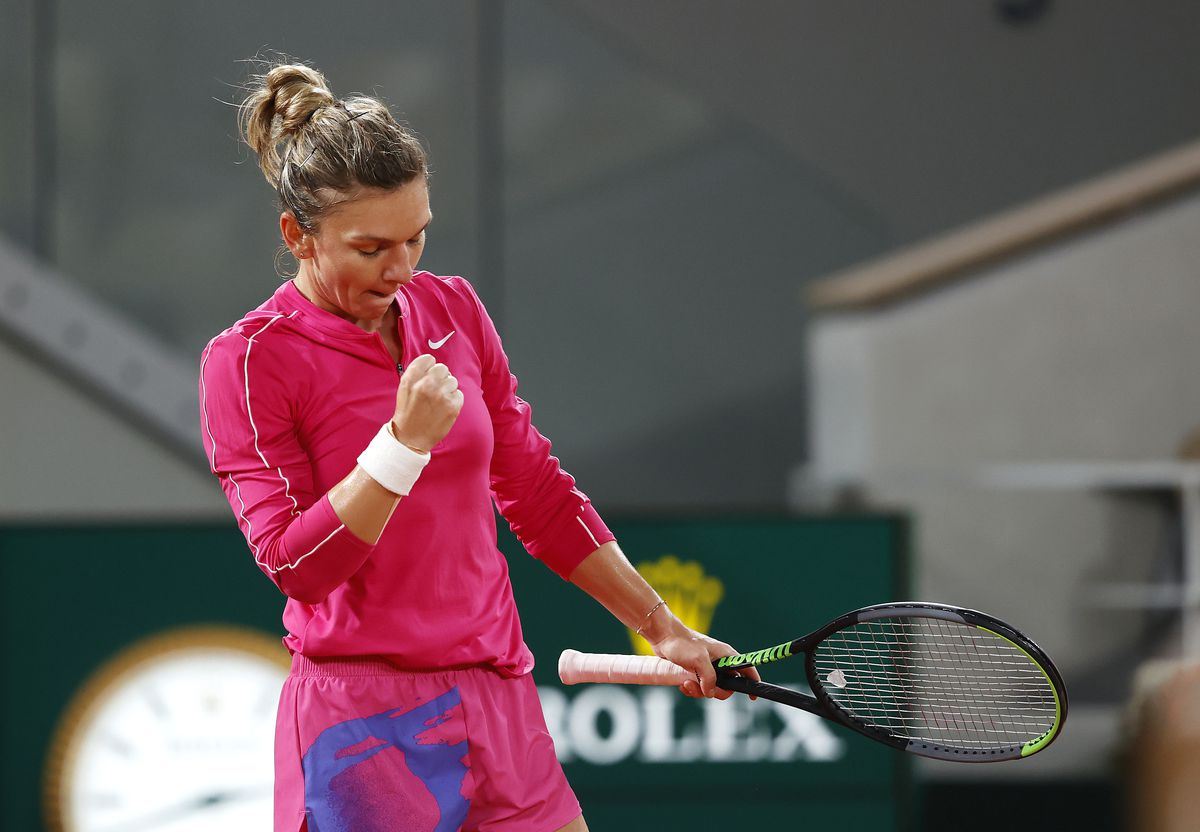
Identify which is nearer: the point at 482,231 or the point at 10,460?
the point at 10,460

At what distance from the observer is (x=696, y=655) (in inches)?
79.6

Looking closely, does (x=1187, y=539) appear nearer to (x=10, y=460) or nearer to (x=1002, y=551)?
(x=1002, y=551)

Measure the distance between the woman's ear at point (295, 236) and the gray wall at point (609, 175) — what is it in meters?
5.46

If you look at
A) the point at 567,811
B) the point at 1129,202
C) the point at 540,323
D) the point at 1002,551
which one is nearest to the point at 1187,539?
the point at 1002,551

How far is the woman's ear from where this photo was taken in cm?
178

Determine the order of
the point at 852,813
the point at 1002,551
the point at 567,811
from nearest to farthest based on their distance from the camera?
the point at 567,811
the point at 852,813
the point at 1002,551

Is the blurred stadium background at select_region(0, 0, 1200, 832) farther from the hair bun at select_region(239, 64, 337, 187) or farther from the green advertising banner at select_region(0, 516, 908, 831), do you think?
the hair bun at select_region(239, 64, 337, 187)

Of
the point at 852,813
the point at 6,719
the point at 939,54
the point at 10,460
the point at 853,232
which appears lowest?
the point at 852,813

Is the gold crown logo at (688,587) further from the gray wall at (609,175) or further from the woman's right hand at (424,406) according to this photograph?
the gray wall at (609,175)

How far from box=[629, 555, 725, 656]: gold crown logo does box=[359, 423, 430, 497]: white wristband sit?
2.18m

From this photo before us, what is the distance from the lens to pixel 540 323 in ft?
23.9

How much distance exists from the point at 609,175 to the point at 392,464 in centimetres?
584

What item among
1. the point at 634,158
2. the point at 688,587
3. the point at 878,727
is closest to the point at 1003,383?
the point at 688,587

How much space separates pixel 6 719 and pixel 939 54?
5.00 m
